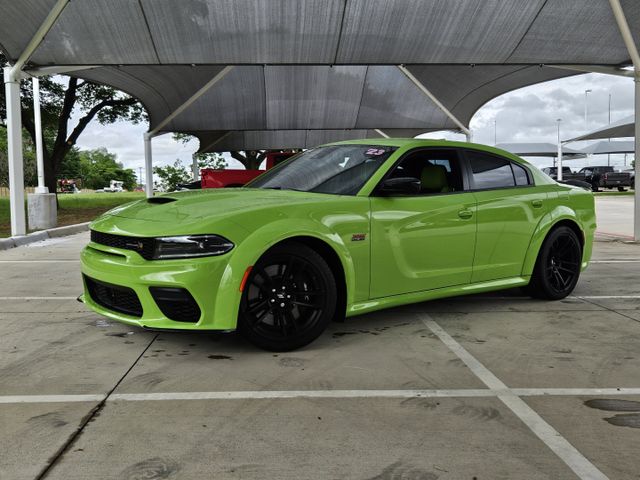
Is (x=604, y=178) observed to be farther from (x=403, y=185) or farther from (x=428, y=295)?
(x=403, y=185)

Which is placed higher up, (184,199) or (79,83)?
(79,83)

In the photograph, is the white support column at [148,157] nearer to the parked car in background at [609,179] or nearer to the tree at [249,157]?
the tree at [249,157]

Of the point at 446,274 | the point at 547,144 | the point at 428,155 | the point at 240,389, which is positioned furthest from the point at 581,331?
the point at 547,144

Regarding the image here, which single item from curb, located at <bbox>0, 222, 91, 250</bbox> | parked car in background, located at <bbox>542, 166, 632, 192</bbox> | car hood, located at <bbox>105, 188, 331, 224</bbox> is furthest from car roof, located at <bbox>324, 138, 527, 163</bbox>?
parked car in background, located at <bbox>542, 166, 632, 192</bbox>

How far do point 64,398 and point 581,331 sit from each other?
3812mm

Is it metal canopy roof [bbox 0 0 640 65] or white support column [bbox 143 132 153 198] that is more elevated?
metal canopy roof [bbox 0 0 640 65]

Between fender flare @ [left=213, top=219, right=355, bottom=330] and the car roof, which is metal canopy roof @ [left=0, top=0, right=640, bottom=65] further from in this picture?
fender flare @ [left=213, top=219, right=355, bottom=330]

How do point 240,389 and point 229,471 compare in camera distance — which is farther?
point 240,389

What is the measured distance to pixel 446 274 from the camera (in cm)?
495

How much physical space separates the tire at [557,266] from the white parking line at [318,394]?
2.38m

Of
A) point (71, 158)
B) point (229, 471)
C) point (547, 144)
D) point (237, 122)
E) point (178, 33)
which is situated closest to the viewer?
point (229, 471)

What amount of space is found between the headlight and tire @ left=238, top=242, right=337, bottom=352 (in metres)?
0.26

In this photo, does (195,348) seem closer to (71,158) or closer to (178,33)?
(178,33)

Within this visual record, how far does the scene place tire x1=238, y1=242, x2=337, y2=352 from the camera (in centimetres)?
402
